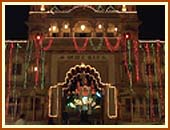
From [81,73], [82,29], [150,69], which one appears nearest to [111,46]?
[82,29]

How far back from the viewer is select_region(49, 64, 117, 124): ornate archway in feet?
50.7

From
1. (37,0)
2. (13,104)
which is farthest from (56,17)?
(37,0)

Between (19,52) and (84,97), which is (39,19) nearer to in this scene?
(19,52)

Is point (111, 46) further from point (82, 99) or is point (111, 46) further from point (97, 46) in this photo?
point (82, 99)

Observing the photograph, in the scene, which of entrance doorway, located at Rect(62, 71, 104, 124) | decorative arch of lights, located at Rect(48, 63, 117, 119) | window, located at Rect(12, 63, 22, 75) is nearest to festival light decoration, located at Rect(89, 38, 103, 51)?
decorative arch of lights, located at Rect(48, 63, 117, 119)

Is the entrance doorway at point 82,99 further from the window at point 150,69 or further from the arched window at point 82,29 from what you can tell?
the window at point 150,69

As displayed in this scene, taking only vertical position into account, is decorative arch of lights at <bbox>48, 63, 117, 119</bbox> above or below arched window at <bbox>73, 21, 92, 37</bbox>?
below

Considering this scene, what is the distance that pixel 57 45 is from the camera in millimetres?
16109

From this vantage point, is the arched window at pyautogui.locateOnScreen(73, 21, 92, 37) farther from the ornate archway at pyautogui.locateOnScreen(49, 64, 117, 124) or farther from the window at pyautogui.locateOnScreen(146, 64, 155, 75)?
the window at pyautogui.locateOnScreen(146, 64, 155, 75)

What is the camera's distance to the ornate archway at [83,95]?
1545 centimetres

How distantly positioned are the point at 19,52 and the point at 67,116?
371cm

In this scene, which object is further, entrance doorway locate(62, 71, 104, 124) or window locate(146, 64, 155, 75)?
window locate(146, 64, 155, 75)

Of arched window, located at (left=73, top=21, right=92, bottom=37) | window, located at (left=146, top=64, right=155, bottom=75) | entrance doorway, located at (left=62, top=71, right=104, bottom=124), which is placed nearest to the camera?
entrance doorway, located at (left=62, top=71, right=104, bottom=124)

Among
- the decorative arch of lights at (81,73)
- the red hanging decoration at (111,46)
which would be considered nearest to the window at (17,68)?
the decorative arch of lights at (81,73)
